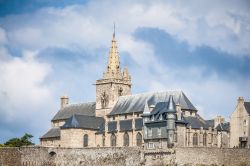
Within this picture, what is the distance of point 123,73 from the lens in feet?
434

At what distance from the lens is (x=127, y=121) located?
119688 mm

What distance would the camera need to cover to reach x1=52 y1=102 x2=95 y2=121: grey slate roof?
438 feet

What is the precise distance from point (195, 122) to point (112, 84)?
2277cm

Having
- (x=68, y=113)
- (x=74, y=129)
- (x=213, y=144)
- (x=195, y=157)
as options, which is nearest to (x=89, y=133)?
(x=74, y=129)

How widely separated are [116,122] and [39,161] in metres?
24.7

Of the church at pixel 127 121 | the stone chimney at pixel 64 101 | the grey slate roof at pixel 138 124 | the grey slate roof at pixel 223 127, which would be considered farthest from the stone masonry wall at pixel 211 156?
the stone chimney at pixel 64 101

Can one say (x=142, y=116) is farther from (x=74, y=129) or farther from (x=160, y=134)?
(x=74, y=129)

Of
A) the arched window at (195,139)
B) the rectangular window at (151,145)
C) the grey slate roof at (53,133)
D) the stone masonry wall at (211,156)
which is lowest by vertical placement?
the stone masonry wall at (211,156)

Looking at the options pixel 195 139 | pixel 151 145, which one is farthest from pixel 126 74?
pixel 151 145

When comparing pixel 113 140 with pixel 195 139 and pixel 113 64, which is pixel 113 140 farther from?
pixel 113 64

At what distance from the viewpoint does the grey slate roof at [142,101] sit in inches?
4542

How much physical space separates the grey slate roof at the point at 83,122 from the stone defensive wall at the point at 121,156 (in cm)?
2121

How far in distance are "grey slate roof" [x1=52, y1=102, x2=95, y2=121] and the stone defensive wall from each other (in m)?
31.6

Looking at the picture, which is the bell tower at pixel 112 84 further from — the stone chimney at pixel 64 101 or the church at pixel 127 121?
the stone chimney at pixel 64 101
